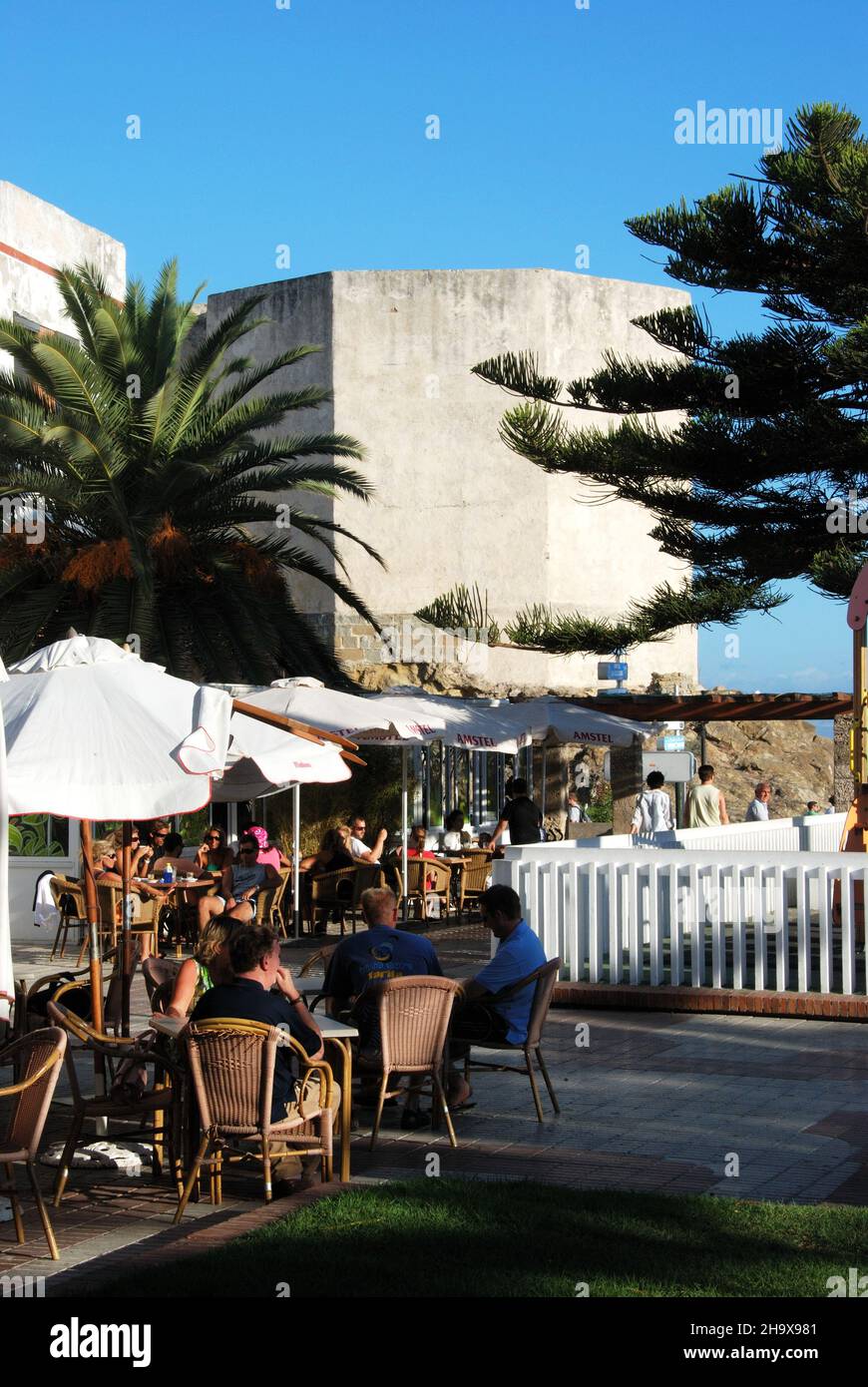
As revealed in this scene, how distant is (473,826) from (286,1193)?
56.7 ft

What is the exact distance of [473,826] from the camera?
77.5 ft

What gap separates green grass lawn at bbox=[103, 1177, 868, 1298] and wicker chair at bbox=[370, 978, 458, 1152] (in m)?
1.13

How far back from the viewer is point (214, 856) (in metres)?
15.6

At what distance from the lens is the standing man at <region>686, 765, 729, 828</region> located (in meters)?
16.7

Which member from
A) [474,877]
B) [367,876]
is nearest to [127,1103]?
[367,876]

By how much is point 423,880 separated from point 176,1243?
11791 mm

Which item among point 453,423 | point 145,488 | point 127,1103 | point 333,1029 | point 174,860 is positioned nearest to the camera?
point 127,1103

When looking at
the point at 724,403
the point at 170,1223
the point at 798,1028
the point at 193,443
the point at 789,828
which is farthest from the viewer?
the point at 193,443

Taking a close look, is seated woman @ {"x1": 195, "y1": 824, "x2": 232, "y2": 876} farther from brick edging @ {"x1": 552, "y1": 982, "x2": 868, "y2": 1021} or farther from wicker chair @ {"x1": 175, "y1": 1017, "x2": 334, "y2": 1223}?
wicker chair @ {"x1": 175, "y1": 1017, "x2": 334, "y2": 1223}

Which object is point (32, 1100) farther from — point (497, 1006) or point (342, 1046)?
point (497, 1006)

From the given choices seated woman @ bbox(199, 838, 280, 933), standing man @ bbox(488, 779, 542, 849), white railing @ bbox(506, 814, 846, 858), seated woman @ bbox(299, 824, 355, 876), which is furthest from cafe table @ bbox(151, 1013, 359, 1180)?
seated woman @ bbox(299, 824, 355, 876)
